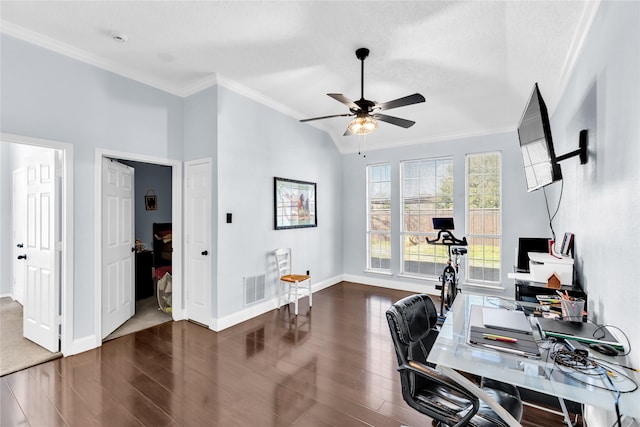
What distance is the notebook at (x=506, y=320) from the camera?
1.59 meters

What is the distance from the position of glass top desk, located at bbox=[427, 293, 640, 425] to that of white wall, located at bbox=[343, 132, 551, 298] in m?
3.55

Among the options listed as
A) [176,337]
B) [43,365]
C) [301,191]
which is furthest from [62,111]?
[301,191]

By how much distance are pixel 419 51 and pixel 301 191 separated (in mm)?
2783

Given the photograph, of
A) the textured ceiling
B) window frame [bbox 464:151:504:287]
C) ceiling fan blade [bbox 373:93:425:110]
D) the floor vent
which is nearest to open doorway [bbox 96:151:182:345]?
the floor vent

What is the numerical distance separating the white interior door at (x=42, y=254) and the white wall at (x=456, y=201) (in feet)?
15.3

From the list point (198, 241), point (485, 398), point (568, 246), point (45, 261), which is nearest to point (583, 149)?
point (568, 246)

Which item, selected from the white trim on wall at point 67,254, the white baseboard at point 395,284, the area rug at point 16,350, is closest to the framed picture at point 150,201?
the area rug at point 16,350

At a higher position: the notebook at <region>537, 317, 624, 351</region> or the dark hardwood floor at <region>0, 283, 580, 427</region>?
the notebook at <region>537, 317, 624, 351</region>

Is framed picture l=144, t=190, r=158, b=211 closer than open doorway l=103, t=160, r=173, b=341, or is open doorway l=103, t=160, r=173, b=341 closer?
open doorway l=103, t=160, r=173, b=341

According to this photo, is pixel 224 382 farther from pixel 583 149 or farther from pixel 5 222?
pixel 5 222

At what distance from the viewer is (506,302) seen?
2.14m

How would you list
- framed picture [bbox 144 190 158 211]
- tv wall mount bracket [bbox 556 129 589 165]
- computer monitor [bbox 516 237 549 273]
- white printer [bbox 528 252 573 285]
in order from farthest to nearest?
framed picture [bbox 144 190 158 211], computer monitor [bbox 516 237 549 273], white printer [bbox 528 252 573 285], tv wall mount bracket [bbox 556 129 589 165]

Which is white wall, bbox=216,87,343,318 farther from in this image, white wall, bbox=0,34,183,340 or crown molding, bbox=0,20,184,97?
white wall, bbox=0,34,183,340

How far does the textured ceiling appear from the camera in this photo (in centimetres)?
239
